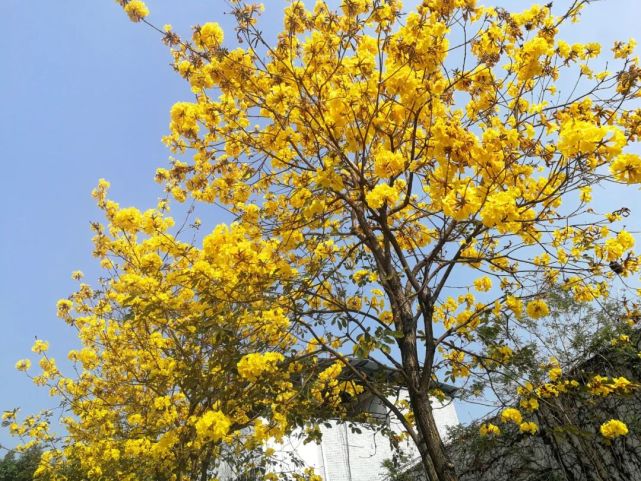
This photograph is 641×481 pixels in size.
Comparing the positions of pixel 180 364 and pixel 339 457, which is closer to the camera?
pixel 180 364

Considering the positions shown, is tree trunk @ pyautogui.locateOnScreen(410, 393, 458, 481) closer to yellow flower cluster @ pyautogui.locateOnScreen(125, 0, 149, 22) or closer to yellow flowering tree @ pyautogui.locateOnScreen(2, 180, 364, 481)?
yellow flowering tree @ pyautogui.locateOnScreen(2, 180, 364, 481)

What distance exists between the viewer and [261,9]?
122 inches

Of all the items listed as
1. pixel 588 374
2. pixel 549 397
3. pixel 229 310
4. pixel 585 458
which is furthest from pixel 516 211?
pixel 585 458

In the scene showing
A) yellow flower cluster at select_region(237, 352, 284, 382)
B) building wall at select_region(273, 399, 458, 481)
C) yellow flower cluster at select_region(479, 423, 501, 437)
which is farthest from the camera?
building wall at select_region(273, 399, 458, 481)

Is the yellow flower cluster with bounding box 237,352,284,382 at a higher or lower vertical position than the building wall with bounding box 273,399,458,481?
lower

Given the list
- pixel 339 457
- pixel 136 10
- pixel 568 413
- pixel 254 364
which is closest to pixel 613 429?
pixel 568 413

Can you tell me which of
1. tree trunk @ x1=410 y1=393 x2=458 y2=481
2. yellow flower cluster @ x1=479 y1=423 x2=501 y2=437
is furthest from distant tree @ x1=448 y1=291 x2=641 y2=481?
tree trunk @ x1=410 y1=393 x2=458 y2=481

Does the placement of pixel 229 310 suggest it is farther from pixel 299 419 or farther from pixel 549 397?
pixel 549 397

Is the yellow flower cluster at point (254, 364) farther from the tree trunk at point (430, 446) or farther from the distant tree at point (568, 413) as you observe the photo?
the distant tree at point (568, 413)

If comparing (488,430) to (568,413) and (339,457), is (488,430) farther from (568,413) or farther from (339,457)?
(339,457)

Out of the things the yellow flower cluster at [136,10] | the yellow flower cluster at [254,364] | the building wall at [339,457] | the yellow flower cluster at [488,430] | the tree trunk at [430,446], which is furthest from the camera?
the building wall at [339,457]

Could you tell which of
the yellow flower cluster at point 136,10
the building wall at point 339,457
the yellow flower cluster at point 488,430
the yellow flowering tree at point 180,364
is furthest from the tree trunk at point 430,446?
the building wall at point 339,457

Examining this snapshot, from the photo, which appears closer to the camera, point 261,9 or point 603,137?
point 603,137

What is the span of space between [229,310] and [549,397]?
278 centimetres
